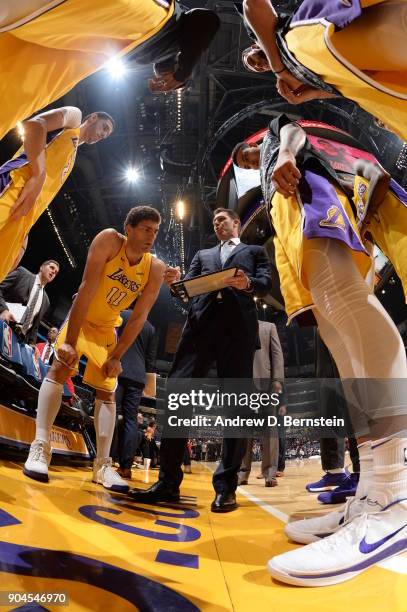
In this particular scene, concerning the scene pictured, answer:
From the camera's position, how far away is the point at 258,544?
4.68ft

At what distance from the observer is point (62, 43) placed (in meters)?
1.09

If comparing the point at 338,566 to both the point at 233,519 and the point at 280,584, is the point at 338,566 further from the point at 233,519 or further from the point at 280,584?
the point at 233,519

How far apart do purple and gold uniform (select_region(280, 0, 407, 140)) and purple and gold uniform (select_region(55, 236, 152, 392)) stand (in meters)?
1.89

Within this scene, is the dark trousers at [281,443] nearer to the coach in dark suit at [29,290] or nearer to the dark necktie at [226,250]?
the dark necktie at [226,250]

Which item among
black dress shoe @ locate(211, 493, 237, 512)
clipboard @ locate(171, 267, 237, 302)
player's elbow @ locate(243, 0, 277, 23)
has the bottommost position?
black dress shoe @ locate(211, 493, 237, 512)

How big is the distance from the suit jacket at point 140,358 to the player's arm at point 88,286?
1.76 metres

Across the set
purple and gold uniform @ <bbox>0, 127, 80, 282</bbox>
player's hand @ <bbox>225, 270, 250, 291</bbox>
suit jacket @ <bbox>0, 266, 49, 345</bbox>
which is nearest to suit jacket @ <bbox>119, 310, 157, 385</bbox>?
suit jacket @ <bbox>0, 266, 49, 345</bbox>

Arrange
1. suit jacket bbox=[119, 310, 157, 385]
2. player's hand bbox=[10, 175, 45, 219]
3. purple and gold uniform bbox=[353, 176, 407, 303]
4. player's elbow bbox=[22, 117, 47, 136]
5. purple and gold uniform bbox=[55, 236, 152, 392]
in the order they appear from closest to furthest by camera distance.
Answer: purple and gold uniform bbox=[353, 176, 407, 303] → player's hand bbox=[10, 175, 45, 219] → player's elbow bbox=[22, 117, 47, 136] → purple and gold uniform bbox=[55, 236, 152, 392] → suit jacket bbox=[119, 310, 157, 385]

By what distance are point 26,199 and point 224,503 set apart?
180cm

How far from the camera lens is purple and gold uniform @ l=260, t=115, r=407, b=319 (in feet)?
4.93

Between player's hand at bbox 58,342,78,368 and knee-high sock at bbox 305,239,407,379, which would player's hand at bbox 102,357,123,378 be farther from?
knee-high sock at bbox 305,239,407,379

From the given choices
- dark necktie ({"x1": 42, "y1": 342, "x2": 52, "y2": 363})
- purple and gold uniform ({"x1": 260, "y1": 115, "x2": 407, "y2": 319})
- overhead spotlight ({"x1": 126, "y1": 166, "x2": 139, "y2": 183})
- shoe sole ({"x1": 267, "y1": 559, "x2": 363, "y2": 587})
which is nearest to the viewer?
shoe sole ({"x1": 267, "y1": 559, "x2": 363, "y2": 587})

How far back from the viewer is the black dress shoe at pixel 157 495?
2.22 metres

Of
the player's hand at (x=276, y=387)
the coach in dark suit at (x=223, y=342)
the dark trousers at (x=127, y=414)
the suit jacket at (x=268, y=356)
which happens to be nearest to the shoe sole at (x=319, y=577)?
the coach in dark suit at (x=223, y=342)
